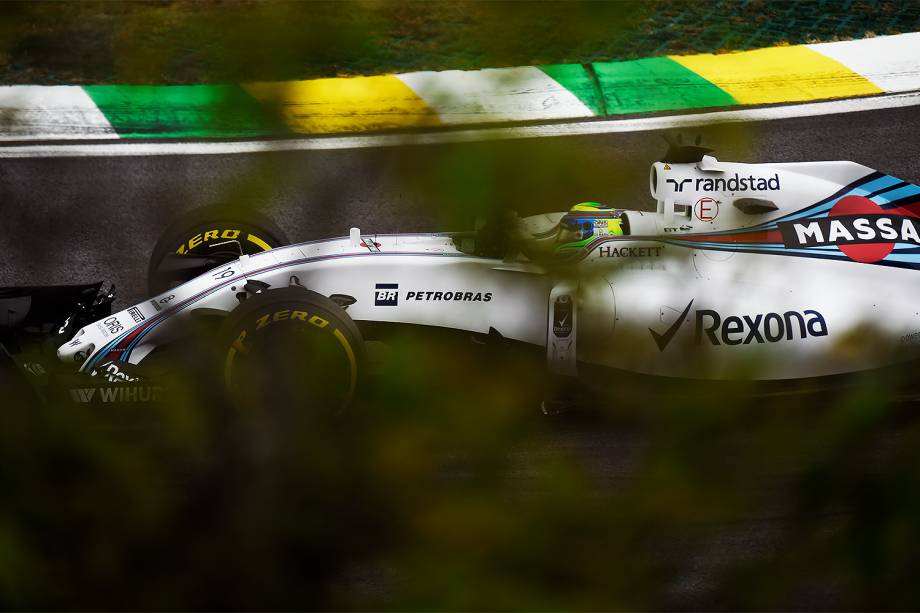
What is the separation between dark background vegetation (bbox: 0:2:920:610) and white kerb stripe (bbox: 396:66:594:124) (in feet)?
0.26

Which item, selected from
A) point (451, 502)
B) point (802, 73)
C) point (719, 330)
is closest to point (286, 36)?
point (451, 502)

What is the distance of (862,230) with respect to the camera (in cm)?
516

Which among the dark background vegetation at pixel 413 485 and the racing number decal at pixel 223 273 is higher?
the racing number decal at pixel 223 273

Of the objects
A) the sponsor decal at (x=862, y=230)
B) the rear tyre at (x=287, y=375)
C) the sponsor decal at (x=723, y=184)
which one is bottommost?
the rear tyre at (x=287, y=375)

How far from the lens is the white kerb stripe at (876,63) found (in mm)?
8531

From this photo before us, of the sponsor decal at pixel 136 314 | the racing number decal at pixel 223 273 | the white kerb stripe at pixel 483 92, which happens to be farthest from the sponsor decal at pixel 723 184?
the white kerb stripe at pixel 483 92

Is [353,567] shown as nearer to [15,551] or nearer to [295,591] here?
[295,591]

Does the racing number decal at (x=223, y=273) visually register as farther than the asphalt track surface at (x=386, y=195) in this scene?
Yes

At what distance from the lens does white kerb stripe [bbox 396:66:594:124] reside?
1.01 m

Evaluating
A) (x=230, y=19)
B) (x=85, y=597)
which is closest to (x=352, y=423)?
(x=85, y=597)

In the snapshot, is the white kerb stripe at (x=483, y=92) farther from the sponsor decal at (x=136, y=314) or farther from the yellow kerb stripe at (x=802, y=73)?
the yellow kerb stripe at (x=802, y=73)

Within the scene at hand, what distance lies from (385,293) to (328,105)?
3.78 meters

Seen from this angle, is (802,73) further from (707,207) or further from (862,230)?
(707,207)

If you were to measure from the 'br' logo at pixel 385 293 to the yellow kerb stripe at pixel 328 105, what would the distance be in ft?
11.2
